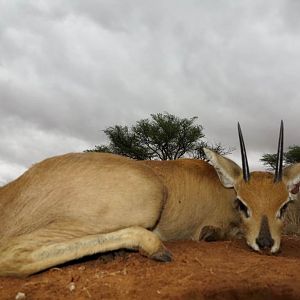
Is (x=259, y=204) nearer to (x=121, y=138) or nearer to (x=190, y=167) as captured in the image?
(x=190, y=167)

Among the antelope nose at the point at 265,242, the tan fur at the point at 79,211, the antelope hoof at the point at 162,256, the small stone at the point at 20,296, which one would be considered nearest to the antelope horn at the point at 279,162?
the antelope nose at the point at 265,242

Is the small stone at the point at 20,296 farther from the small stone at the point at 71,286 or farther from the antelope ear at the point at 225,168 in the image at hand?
the antelope ear at the point at 225,168

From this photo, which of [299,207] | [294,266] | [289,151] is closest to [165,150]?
[289,151]

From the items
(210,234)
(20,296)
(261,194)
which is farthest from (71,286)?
(210,234)

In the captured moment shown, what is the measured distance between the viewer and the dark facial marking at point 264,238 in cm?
472

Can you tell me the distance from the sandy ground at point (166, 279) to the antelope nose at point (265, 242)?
47 cm

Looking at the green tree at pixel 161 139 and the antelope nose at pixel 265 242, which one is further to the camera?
the green tree at pixel 161 139

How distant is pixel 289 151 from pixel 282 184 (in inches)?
669

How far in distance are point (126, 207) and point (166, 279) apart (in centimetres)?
110

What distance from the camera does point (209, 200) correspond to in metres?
5.73

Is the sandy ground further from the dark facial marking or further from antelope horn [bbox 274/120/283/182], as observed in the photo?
antelope horn [bbox 274/120/283/182]

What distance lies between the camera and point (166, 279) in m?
3.38

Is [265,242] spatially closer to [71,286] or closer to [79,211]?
[79,211]

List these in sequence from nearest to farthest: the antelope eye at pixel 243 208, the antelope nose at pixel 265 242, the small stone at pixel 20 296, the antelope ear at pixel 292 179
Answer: the small stone at pixel 20 296, the antelope nose at pixel 265 242, the antelope eye at pixel 243 208, the antelope ear at pixel 292 179
